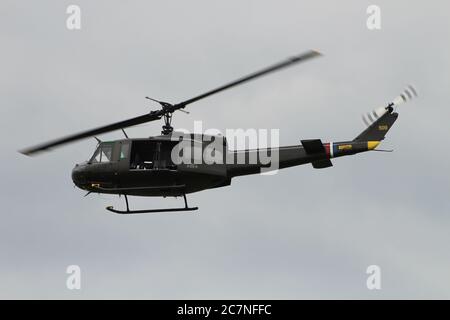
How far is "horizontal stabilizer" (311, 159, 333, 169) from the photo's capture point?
89.1 feet

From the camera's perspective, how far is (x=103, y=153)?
90.6 feet

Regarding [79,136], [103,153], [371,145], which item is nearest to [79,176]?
[103,153]

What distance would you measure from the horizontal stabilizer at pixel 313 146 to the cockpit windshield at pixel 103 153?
5729 mm

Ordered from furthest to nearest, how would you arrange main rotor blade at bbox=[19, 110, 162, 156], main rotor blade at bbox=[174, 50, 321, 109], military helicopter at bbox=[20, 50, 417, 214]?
military helicopter at bbox=[20, 50, 417, 214]
main rotor blade at bbox=[19, 110, 162, 156]
main rotor blade at bbox=[174, 50, 321, 109]

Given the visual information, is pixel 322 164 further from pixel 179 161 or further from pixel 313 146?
pixel 179 161

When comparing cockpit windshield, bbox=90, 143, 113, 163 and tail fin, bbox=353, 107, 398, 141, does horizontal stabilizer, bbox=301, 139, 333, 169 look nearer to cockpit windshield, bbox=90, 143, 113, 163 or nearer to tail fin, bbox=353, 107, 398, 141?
tail fin, bbox=353, 107, 398, 141

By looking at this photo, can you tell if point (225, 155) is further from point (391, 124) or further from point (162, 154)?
point (391, 124)

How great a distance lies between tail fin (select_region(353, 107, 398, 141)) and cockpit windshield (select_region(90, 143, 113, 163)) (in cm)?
728

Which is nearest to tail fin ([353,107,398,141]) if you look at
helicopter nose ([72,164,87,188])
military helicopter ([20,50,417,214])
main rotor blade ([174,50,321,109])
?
military helicopter ([20,50,417,214])

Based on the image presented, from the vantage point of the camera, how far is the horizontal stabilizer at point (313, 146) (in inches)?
1052

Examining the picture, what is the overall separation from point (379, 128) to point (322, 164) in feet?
6.50

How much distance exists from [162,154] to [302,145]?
13.3 feet

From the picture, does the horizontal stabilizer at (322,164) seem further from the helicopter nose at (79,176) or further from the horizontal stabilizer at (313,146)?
the helicopter nose at (79,176)
